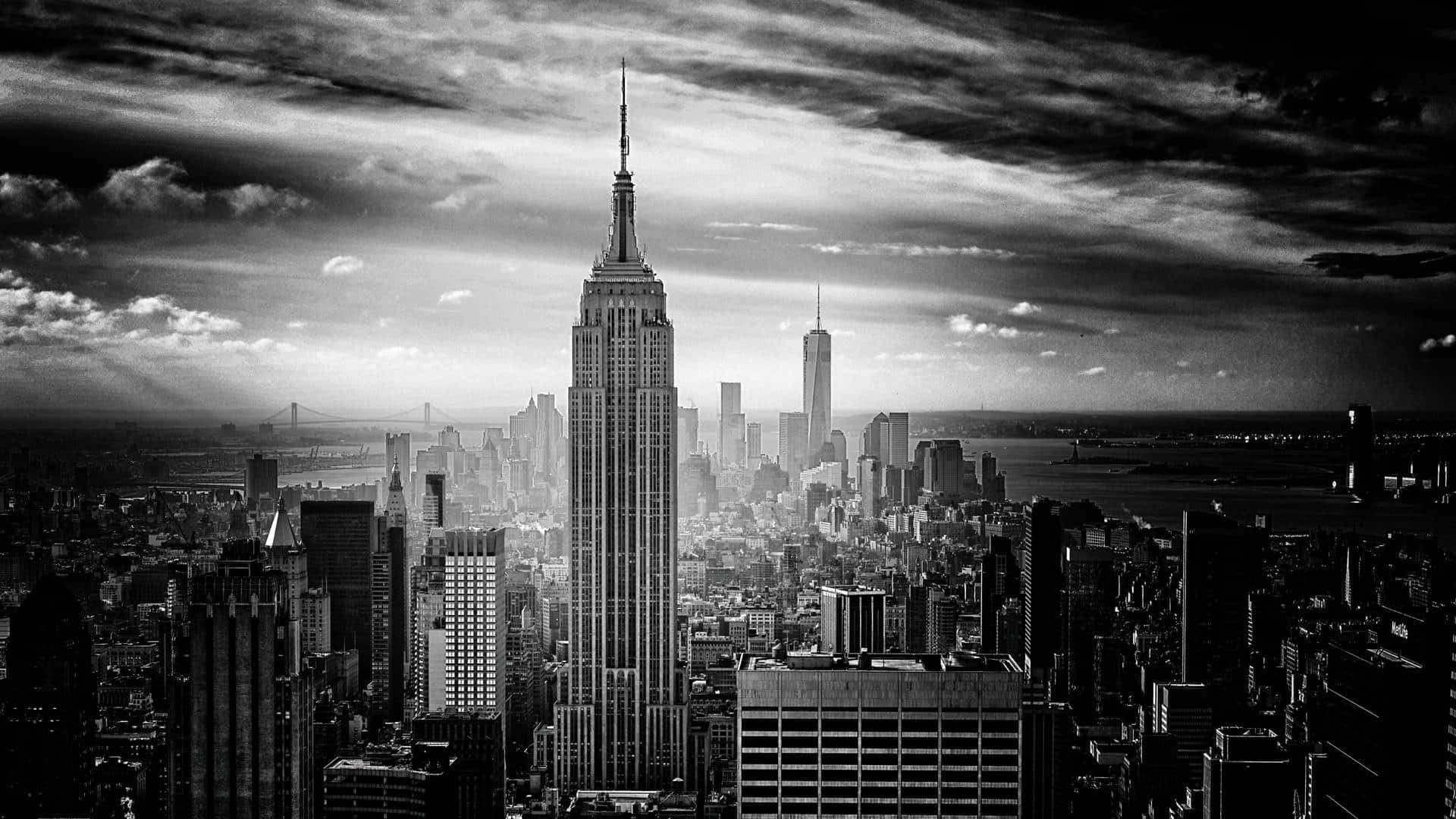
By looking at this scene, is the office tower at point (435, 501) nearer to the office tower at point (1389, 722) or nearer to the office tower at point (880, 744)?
the office tower at point (880, 744)

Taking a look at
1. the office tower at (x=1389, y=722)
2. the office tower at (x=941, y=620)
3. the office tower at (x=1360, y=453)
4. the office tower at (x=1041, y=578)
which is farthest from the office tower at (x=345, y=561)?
→ the office tower at (x=1360, y=453)

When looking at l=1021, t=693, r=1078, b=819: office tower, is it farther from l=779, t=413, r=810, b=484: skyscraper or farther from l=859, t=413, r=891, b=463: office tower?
l=779, t=413, r=810, b=484: skyscraper

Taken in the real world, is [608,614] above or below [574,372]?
below

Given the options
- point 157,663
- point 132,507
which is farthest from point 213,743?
point 132,507

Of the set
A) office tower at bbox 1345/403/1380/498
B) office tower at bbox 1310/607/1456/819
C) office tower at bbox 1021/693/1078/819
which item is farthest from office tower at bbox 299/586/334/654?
office tower at bbox 1345/403/1380/498

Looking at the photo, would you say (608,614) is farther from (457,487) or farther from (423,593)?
(457,487)

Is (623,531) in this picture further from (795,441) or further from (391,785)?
(391,785)

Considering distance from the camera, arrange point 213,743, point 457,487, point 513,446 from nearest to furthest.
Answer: point 213,743 → point 457,487 → point 513,446

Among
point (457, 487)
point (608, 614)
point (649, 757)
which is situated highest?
point (457, 487)

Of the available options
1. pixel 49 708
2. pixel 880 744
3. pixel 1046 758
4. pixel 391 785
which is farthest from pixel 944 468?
pixel 49 708
